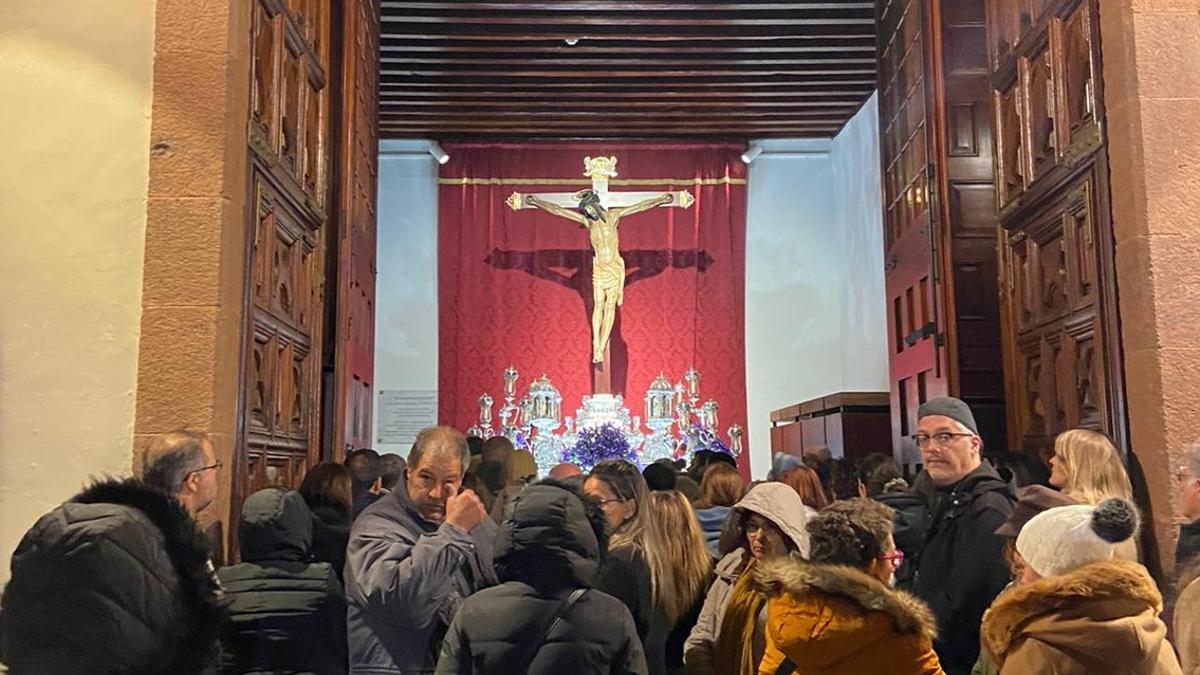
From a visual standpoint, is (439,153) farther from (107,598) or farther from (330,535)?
(107,598)

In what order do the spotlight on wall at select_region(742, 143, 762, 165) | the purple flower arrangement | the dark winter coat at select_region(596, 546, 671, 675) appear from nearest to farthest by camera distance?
1. the dark winter coat at select_region(596, 546, 671, 675)
2. the purple flower arrangement
3. the spotlight on wall at select_region(742, 143, 762, 165)

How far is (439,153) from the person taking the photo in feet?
38.3


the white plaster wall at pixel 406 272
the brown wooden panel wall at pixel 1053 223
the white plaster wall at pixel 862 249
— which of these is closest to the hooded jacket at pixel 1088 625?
the brown wooden panel wall at pixel 1053 223

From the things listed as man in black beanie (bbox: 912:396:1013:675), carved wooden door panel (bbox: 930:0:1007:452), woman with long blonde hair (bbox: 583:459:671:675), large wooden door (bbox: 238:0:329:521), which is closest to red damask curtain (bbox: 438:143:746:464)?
carved wooden door panel (bbox: 930:0:1007:452)

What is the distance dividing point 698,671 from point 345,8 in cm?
468

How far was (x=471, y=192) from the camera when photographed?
464 inches

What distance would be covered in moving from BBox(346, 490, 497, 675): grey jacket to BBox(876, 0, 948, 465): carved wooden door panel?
3.78 m

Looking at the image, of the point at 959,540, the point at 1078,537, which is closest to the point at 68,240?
the point at 959,540

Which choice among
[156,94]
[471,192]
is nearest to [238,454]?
[156,94]

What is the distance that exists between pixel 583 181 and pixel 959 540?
949cm

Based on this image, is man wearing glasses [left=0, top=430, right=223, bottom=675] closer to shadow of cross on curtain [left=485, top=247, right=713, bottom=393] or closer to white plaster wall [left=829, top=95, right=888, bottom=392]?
white plaster wall [left=829, top=95, right=888, bottom=392]

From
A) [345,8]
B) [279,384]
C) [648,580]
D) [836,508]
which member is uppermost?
[345,8]

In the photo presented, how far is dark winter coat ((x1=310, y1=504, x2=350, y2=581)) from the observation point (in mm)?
3158

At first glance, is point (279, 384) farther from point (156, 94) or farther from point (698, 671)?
point (698, 671)
